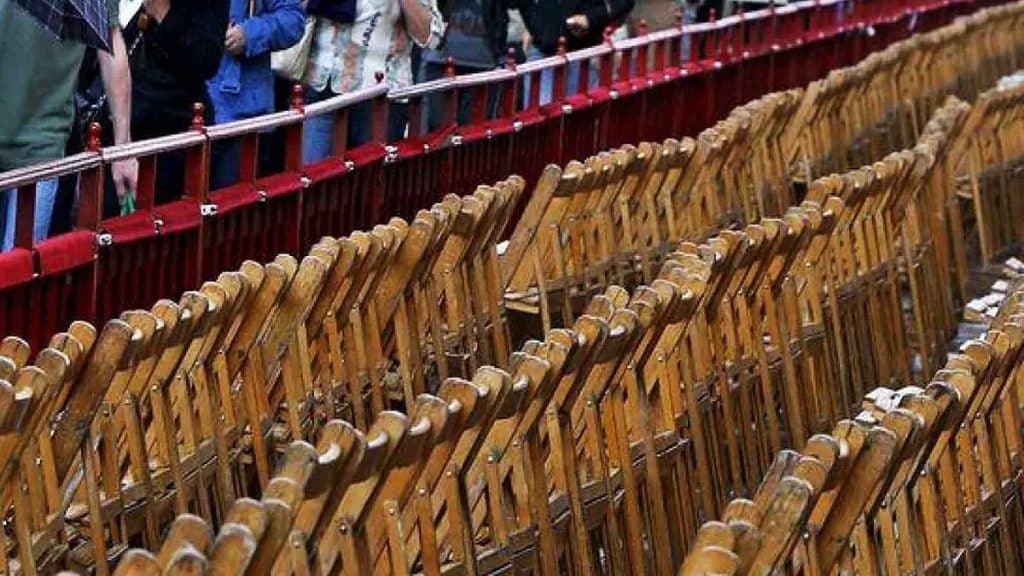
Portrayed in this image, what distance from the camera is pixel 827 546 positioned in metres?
5.93

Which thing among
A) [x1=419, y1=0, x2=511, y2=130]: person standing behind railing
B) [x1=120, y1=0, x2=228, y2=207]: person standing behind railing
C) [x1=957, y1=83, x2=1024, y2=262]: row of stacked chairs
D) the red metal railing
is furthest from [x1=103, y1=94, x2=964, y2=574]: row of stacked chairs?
[x1=419, y1=0, x2=511, y2=130]: person standing behind railing

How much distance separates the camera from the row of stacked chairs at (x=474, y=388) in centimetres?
582

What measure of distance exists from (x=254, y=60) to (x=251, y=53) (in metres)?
0.21

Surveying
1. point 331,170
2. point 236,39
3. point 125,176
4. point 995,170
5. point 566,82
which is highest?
point 236,39

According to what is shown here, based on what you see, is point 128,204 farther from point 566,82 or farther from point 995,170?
point 995,170

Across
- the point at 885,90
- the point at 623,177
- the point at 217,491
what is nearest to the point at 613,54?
the point at 885,90

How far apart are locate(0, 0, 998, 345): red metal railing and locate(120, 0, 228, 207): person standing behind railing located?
568 mm

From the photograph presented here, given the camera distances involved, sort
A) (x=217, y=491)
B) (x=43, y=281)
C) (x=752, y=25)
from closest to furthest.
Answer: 1. (x=217, y=491)
2. (x=43, y=281)
3. (x=752, y=25)

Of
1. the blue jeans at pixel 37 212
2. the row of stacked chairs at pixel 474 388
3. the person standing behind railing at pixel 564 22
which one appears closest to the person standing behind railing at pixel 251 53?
the row of stacked chairs at pixel 474 388

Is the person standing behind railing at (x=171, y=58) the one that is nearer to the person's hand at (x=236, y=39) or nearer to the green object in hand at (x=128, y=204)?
the person's hand at (x=236, y=39)

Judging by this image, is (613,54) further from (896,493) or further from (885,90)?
(896,493)

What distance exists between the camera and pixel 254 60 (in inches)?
487

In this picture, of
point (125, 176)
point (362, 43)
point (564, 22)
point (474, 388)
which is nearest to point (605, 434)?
point (474, 388)

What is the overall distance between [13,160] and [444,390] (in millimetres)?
4055
